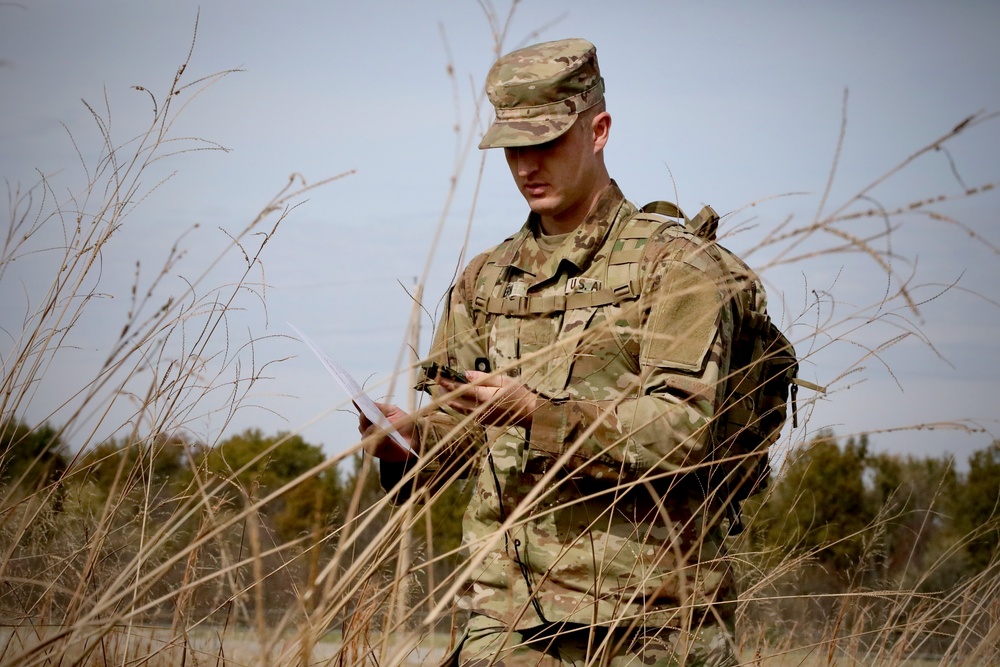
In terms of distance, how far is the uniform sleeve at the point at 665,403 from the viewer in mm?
2273

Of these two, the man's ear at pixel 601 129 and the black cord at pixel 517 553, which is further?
the man's ear at pixel 601 129

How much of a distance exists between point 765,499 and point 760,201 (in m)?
1.04

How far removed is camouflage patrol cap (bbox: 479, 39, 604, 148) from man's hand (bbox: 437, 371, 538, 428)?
0.71 metres

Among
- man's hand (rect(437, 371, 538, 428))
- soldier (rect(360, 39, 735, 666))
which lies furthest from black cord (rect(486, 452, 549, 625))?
man's hand (rect(437, 371, 538, 428))

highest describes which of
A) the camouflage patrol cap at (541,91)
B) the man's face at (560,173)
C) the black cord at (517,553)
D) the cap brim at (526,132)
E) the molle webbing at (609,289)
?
the camouflage patrol cap at (541,91)

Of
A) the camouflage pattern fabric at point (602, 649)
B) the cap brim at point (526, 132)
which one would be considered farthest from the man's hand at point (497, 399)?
the cap brim at point (526, 132)

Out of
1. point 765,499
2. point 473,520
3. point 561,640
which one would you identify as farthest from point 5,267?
point 765,499

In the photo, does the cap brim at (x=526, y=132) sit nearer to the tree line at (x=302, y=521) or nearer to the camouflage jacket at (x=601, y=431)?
the camouflage jacket at (x=601, y=431)

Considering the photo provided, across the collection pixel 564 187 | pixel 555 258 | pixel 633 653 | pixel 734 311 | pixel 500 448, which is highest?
pixel 564 187

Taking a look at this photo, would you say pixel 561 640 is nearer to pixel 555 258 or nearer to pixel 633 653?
pixel 633 653

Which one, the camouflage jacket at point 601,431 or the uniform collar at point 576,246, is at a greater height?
the uniform collar at point 576,246

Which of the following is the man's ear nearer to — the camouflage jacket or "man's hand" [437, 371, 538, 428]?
the camouflage jacket

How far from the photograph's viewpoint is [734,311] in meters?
2.57

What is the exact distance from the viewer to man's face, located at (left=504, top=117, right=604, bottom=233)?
8.91 feet
